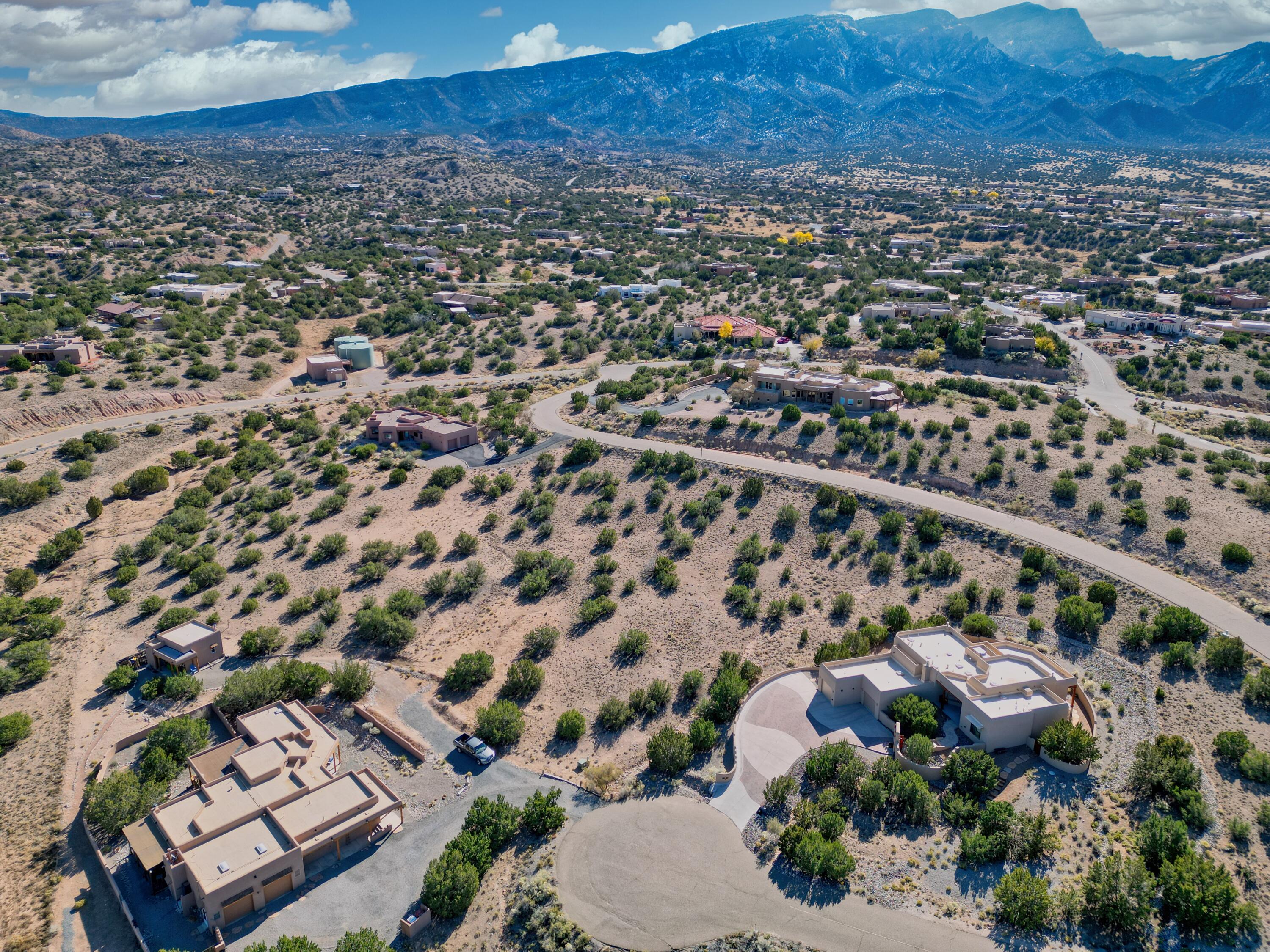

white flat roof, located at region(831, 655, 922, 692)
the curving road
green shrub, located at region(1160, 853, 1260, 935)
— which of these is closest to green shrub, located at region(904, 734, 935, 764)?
white flat roof, located at region(831, 655, 922, 692)

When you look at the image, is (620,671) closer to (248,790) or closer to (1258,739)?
(248,790)

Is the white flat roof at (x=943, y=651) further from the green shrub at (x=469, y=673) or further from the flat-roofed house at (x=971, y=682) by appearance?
the green shrub at (x=469, y=673)

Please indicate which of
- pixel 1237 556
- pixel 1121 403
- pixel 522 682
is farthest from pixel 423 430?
pixel 1121 403

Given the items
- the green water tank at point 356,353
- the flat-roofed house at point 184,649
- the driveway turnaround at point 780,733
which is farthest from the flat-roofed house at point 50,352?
the driveway turnaround at point 780,733

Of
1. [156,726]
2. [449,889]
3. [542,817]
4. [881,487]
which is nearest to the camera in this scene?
[449,889]

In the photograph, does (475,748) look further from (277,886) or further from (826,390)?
(826,390)

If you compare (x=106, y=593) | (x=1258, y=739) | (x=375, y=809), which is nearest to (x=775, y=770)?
(x=375, y=809)
